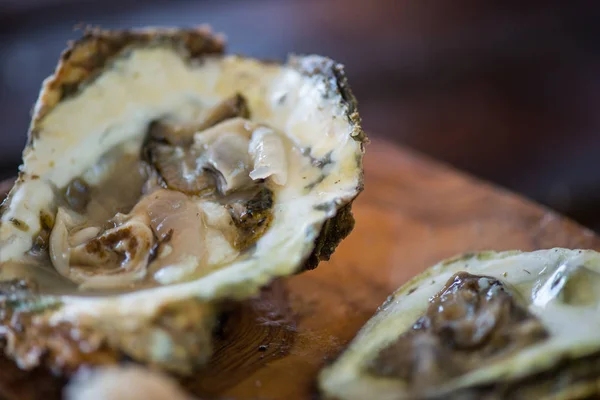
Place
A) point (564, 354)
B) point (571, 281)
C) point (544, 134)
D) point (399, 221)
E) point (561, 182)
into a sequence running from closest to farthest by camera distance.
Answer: point (564, 354), point (571, 281), point (399, 221), point (561, 182), point (544, 134)

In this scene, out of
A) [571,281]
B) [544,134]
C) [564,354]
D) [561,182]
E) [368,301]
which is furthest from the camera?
[544,134]

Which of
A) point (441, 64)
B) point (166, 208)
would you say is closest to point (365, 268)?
point (166, 208)

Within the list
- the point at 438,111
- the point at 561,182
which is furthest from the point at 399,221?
the point at 438,111

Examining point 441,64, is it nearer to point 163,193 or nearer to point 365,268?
point 365,268

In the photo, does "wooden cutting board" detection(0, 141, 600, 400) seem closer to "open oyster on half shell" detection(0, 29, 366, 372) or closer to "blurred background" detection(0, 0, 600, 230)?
"open oyster on half shell" detection(0, 29, 366, 372)

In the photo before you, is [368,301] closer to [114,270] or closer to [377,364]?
[377,364]

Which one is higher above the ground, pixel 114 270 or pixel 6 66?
pixel 114 270

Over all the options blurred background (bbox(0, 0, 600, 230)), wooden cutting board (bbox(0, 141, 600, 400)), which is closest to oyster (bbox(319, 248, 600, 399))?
wooden cutting board (bbox(0, 141, 600, 400))
